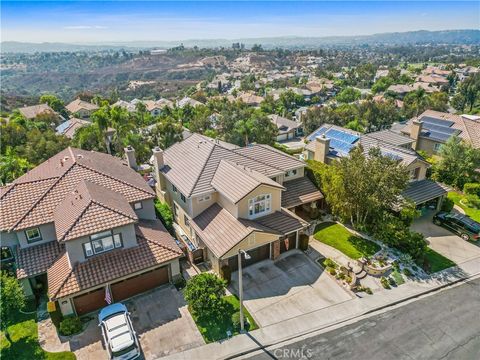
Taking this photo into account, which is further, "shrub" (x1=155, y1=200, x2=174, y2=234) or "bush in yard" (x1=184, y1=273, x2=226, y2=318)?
"shrub" (x1=155, y1=200, x2=174, y2=234)

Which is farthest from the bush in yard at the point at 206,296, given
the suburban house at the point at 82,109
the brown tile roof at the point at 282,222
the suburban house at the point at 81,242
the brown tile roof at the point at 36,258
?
the suburban house at the point at 82,109

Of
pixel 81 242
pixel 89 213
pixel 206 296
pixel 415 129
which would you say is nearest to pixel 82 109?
pixel 89 213

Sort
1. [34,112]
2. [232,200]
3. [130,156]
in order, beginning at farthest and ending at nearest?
[34,112], [130,156], [232,200]

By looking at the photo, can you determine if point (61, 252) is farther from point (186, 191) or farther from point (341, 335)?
point (341, 335)

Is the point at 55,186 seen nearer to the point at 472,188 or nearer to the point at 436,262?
the point at 436,262

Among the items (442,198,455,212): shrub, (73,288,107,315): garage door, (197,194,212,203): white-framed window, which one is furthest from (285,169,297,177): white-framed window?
(73,288,107,315): garage door

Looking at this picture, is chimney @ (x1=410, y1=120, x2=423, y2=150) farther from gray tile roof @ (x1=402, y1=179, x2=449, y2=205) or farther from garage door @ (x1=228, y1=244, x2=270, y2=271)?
garage door @ (x1=228, y1=244, x2=270, y2=271)
